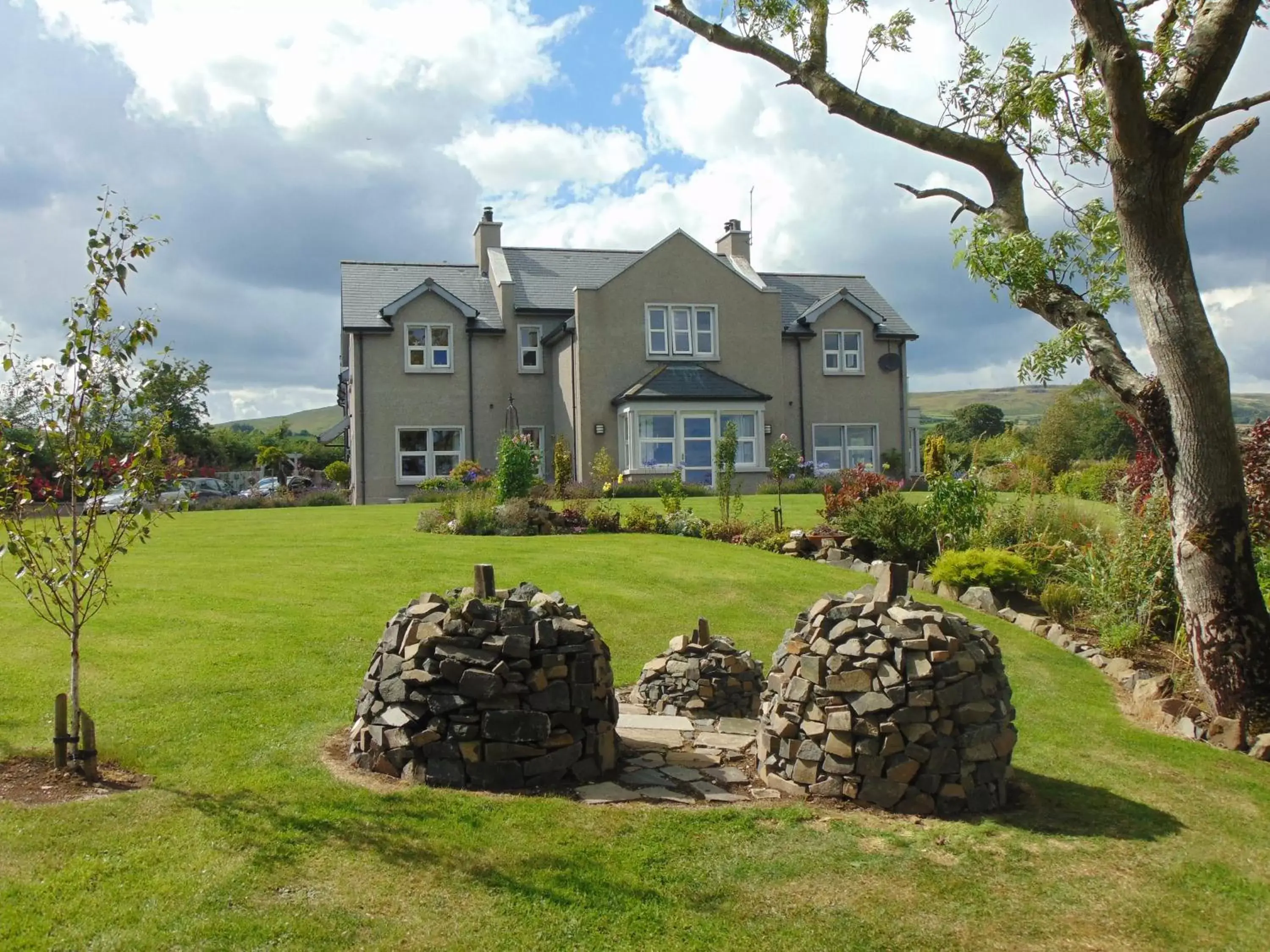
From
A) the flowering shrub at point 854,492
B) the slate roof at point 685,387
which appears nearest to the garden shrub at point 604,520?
the flowering shrub at point 854,492

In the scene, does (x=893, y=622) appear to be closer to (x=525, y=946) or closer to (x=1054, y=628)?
(x=525, y=946)

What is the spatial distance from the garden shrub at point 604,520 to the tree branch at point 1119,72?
1207cm

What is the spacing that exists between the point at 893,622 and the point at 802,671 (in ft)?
2.23

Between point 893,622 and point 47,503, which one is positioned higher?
point 47,503

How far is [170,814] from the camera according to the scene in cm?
572

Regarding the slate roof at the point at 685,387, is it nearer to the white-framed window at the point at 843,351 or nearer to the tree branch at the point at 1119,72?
the white-framed window at the point at 843,351

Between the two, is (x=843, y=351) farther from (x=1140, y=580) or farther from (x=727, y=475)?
(x=1140, y=580)

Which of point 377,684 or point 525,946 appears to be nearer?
point 525,946

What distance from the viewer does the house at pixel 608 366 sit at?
102 ft

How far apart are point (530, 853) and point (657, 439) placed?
82.8 ft

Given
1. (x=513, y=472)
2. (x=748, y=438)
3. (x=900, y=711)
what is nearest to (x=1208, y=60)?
(x=900, y=711)

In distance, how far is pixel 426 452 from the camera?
31578mm

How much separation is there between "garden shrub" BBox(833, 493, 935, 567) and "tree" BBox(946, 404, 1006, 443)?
231ft

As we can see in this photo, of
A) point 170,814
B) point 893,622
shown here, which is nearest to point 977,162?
point 893,622
